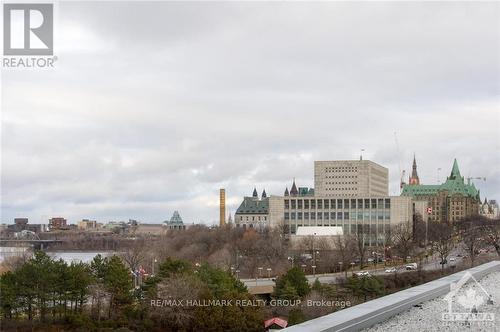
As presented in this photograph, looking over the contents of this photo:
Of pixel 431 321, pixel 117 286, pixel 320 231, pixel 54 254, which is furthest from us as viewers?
pixel 320 231

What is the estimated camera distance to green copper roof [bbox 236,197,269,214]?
18950cm

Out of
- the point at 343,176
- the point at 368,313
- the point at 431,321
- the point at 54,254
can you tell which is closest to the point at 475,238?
the point at 343,176

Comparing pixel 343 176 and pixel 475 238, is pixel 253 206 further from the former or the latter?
pixel 475 238

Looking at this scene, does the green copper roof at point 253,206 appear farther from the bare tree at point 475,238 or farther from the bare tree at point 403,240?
the bare tree at point 403,240

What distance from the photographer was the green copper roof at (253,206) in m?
190

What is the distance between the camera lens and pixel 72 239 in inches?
7539

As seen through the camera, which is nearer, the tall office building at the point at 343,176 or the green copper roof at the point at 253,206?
the tall office building at the point at 343,176

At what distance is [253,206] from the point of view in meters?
192

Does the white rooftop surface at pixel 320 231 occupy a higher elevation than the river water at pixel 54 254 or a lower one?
higher

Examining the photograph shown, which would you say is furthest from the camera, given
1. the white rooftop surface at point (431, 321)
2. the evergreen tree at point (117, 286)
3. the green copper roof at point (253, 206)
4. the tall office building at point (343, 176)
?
the green copper roof at point (253, 206)

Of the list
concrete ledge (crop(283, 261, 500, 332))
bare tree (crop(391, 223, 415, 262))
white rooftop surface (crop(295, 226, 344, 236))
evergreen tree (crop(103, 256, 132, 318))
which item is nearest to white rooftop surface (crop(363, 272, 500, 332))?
concrete ledge (crop(283, 261, 500, 332))

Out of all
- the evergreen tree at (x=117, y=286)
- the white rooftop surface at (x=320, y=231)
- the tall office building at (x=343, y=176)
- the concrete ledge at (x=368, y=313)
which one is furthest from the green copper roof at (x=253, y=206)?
the concrete ledge at (x=368, y=313)

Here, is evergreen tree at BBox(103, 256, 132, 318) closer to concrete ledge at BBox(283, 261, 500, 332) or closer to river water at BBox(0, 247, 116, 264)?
river water at BBox(0, 247, 116, 264)

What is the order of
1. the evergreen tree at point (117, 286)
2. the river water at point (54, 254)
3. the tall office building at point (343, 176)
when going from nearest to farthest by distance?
the evergreen tree at point (117, 286), the river water at point (54, 254), the tall office building at point (343, 176)
